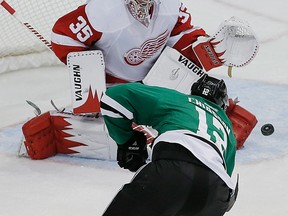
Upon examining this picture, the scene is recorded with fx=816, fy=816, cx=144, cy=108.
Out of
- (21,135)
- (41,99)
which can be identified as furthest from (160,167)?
(41,99)

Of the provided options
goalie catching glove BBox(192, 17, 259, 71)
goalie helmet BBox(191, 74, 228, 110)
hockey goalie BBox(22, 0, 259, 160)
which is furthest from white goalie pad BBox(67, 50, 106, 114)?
goalie helmet BBox(191, 74, 228, 110)

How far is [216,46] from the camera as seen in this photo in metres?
3.07

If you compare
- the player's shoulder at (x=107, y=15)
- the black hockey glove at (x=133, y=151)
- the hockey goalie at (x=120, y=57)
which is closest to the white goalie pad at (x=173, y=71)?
the hockey goalie at (x=120, y=57)

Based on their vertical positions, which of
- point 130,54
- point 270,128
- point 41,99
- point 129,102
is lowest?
point 41,99

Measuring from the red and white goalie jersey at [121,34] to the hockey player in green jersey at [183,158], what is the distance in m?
0.89

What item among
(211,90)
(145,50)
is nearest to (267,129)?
(145,50)

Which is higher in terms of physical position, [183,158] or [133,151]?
[183,158]

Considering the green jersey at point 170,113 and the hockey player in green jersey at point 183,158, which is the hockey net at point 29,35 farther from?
the hockey player in green jersey at point 183,158

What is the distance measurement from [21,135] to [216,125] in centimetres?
145

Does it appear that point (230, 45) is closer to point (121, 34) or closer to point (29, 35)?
point (121, 34)

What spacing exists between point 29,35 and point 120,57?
117 centimetres

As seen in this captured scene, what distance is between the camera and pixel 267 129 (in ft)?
10.6

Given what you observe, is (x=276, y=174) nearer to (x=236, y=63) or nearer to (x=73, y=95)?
(x=236, y=63)

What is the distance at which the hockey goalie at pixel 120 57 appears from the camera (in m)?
2.91
